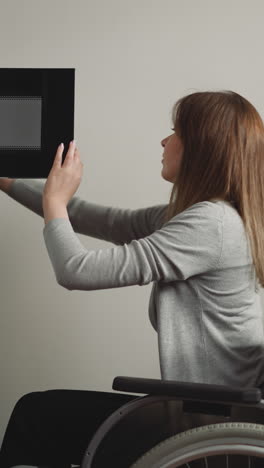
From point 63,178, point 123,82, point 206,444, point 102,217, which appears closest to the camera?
point 206,444

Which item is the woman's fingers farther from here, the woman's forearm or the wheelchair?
the wheelchair

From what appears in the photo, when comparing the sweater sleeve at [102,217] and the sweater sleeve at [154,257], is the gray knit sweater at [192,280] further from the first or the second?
the sweater sleeve at [102,217]

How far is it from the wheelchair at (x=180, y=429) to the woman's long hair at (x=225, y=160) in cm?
32

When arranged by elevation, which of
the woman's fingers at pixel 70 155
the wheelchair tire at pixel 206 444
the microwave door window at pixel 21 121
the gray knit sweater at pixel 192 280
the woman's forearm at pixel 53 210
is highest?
the microwave door window at pixel 21 121

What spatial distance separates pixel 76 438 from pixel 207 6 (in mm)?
1256

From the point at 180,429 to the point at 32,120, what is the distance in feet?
2.11

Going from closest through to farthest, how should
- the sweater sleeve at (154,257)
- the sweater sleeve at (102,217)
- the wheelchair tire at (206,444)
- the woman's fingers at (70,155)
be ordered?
the wheelchair tire at (206,444), the sweater sleeve at (154,257), the woman's fingers at (70,155), the sweater sleeve at (102,217)

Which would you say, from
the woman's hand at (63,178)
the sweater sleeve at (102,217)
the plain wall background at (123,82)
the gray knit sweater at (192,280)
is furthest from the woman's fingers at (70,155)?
the plain wall background at (123,82)

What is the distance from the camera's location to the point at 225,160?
1338 mm

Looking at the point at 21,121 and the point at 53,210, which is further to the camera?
the point at 21,121

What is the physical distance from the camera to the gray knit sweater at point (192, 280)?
125cm

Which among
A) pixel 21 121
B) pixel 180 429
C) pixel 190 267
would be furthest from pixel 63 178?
pixel 180 429

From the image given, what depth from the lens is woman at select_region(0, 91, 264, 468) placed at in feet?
4.11

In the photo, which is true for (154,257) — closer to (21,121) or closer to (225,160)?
(225,160)
